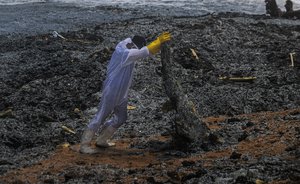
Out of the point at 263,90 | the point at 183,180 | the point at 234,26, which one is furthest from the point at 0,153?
the point at 234,26

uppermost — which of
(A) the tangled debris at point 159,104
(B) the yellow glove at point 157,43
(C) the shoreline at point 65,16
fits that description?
(B) the yellow glove at point 157,43

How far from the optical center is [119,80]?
25.6 feet

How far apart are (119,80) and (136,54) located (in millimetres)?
506

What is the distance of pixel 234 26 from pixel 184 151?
10.7 metres

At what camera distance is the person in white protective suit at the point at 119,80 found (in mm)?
7594

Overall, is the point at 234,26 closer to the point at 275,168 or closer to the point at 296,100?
the point at 296,100

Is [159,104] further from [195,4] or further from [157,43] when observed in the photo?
[195,4]

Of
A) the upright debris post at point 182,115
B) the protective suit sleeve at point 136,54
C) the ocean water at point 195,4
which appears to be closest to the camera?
the protective suit sleeve at point 136,54

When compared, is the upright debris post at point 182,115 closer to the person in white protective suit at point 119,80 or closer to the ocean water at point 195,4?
the person in white protective suit at point 119,80

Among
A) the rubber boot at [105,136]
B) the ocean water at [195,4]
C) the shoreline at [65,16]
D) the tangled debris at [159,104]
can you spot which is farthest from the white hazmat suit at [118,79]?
the ocean water at [195,4]

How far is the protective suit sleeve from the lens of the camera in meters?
7.53

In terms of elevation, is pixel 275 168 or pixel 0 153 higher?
pixel 275 168

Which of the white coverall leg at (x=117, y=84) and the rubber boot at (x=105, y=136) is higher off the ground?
the white coverall leg at (x=117, y=84)

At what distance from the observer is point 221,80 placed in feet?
41.6
